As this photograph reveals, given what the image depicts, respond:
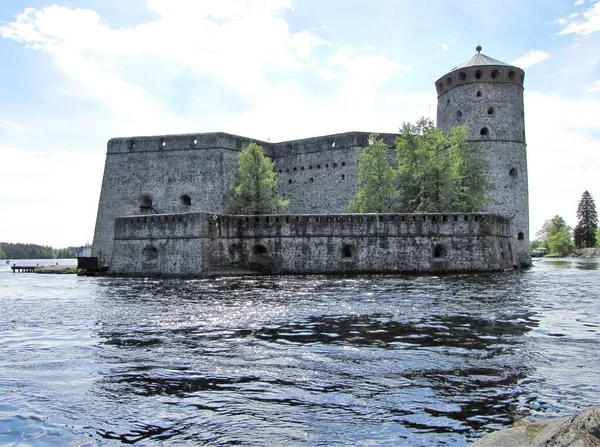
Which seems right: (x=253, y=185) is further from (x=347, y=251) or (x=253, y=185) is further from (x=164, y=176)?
(x=347, y=251)

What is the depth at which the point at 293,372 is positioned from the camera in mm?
6816

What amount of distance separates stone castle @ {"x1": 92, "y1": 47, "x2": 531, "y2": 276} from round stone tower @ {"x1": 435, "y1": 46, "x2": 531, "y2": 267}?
0.06 meters

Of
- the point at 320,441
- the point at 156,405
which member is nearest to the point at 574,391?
the point at 320,441

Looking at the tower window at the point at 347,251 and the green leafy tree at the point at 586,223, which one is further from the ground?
the green leafy tree at the point at 586,223

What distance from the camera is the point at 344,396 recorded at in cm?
575

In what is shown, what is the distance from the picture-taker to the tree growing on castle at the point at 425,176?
30.0 metres

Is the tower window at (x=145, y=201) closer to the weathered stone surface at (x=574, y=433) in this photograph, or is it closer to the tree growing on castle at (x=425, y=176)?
the tree growing on castle at (x=425, y=176)

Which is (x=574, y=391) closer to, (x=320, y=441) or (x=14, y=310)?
(x=320, y=441)

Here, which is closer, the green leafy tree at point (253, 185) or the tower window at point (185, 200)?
the green leafy tree at point (253, 185)

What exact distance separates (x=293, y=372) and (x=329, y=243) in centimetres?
1981

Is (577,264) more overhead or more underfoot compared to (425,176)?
more underfoot

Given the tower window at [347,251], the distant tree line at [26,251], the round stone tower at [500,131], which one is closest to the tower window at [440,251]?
the tower window at [347,251]

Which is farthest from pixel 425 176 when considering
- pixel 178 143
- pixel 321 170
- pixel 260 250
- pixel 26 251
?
pixel 26 251

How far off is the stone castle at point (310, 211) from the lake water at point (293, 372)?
506 inches
